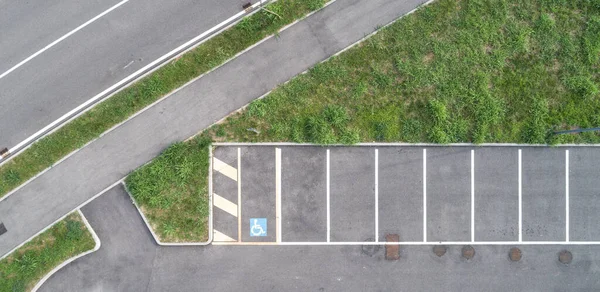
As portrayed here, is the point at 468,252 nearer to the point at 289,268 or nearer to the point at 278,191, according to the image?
the point at 289,268

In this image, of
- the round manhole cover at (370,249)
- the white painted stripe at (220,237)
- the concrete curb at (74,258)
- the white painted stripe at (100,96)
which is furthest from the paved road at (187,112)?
the round manhole cover at (370,249)

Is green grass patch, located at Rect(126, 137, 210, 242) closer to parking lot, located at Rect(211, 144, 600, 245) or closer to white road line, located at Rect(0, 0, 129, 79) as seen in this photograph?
parking lot, located at Rect(211, 144, 600, 245)

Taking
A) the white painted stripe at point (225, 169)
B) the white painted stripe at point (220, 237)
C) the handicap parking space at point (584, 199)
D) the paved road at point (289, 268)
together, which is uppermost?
the white painted stripe at point (225, 169)

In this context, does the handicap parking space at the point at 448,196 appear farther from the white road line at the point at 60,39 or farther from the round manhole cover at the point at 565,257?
the white road line at the point at 60,39

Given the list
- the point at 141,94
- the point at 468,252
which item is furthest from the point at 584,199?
the point at 141,94

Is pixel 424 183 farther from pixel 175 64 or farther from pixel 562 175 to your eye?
pixel 175 64

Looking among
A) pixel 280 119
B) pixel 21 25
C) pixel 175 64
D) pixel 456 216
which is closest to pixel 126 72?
pixel 175 64

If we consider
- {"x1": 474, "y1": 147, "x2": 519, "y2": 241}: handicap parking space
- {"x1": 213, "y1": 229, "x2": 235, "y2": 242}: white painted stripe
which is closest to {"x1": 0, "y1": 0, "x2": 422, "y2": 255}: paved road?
{"x1": 213, "y1": 229, "x2": 235, "y2": 242}: white painted stripe
